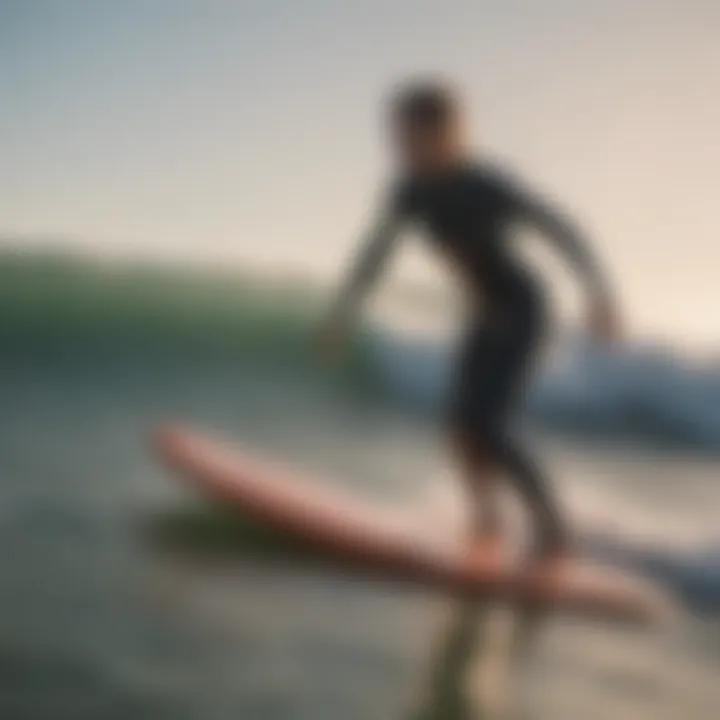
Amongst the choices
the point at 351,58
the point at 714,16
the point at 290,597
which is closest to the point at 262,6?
the point at 351,58

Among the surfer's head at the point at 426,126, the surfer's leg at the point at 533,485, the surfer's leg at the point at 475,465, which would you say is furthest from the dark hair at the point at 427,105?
the surfer's leg at the point at 533,485

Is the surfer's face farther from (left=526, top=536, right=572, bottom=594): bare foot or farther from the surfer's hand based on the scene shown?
(left=526, top=536, right=572, bottom=594): bare foot

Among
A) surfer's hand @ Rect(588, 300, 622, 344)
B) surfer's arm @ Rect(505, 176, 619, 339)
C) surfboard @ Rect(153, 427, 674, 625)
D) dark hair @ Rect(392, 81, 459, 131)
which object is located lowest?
surfboard @ Rect(153, 427, 674, 625)

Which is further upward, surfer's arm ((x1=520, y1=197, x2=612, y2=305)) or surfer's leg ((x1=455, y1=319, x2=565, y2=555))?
surfer's arm ((x1=520, y1=197, x2=612, y2=305))

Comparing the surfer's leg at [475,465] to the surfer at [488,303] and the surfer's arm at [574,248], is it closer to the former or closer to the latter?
the surfer at [488,303]

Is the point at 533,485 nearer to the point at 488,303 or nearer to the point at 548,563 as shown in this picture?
the point at 548,563

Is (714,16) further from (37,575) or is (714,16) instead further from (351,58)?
(37,575)

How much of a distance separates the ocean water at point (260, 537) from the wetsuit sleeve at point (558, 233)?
69 millimetres

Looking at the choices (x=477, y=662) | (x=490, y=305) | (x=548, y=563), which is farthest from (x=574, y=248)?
(x=477, y=662)

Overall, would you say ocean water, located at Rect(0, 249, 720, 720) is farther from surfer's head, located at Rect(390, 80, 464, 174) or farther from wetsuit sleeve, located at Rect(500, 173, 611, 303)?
surfer's head, located at Rect(390, 80, 464, 174)

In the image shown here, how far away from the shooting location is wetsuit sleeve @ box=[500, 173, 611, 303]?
131 cm

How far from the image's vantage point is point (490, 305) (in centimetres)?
131

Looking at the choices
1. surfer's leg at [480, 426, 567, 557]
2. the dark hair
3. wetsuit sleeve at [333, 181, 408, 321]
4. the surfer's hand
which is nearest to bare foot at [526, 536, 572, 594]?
surfer's leg at [480, 426, 567, 557]

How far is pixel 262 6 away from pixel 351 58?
0.12 m
